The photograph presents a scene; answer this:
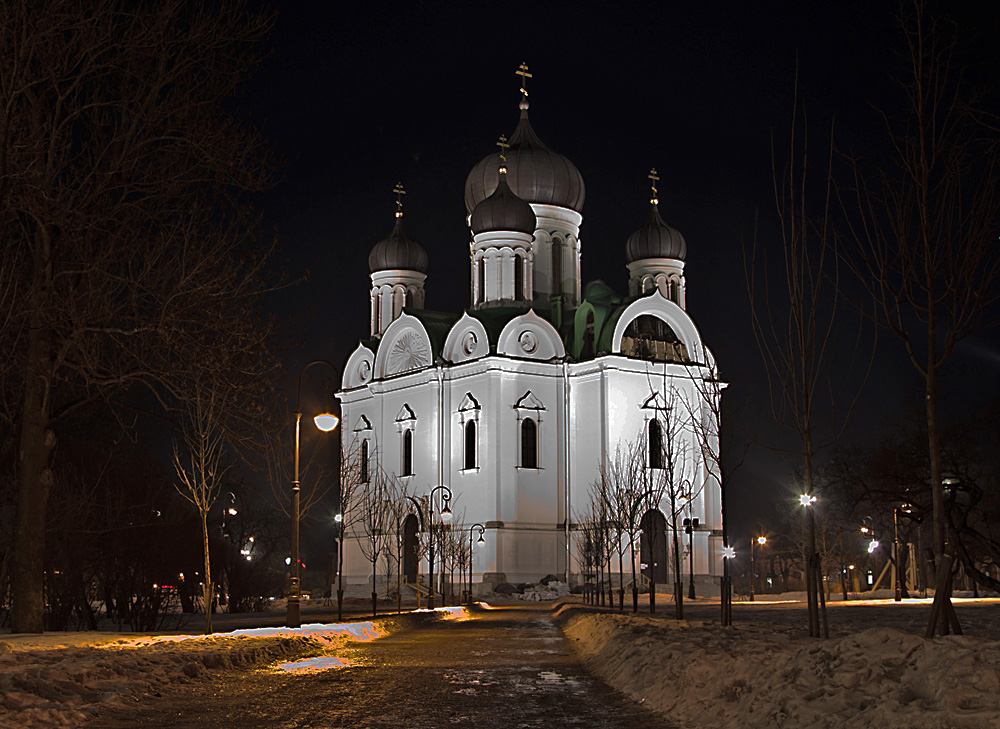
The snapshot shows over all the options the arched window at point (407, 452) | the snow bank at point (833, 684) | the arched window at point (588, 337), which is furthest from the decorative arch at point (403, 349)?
the snow bank at point (833, 684)

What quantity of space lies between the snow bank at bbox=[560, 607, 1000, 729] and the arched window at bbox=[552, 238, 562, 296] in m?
49.8

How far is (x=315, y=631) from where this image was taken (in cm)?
2014

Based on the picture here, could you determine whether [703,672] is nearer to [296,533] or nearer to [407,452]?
[296,533]

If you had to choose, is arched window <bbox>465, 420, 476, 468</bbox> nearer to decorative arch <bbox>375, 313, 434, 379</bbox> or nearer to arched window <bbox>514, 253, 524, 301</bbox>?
decorative arch <bbox>375, 313, 434, 379</bbox>

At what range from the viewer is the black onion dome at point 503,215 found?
57.1 metres

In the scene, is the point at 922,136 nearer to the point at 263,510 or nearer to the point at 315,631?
the point at 315,631

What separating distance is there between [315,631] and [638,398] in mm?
37326

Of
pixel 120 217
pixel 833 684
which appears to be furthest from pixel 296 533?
pixel 833 684

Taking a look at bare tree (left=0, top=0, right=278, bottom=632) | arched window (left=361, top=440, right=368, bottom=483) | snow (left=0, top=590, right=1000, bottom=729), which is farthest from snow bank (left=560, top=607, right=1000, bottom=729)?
arched window (left=361, top=440, right=368, bottom=483)

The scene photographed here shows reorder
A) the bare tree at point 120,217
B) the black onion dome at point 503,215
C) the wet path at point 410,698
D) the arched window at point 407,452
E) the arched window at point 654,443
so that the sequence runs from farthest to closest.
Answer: the arched window at point 407,452 → the black onion dome at point 503,215 → the arched window at point 654,443 → the bare tree at point 120,217 → the wet path at point 410,698

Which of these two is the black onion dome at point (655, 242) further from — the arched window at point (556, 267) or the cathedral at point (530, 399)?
the arched window at point (556, 267)

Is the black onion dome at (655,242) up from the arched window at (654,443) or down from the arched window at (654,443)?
up

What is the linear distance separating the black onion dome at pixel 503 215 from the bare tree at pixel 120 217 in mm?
37200

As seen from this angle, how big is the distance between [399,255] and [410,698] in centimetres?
5538
